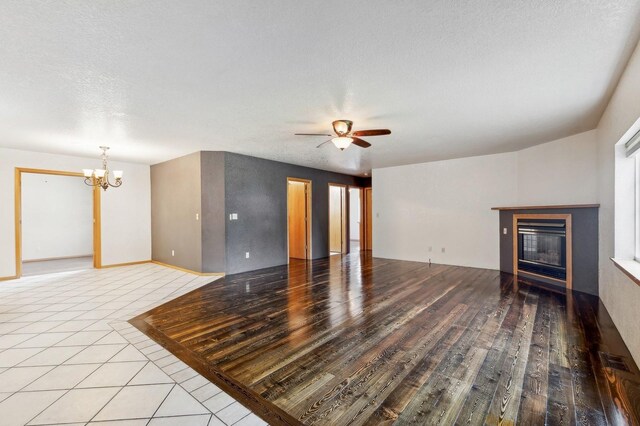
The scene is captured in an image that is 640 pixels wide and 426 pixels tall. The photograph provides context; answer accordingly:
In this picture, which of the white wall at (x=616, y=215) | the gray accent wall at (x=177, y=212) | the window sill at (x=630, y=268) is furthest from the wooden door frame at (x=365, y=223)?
the window sill at (x=630, y=268)

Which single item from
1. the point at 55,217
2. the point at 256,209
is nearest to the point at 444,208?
the point at 256,209

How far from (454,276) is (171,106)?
526 centimetres

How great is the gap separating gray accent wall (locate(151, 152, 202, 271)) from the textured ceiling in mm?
1696

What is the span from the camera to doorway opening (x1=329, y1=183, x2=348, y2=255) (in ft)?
28.4

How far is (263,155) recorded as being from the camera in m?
5.91

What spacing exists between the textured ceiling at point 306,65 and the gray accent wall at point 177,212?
66.8 inches

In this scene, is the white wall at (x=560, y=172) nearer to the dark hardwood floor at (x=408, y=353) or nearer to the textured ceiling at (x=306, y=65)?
the textured ceiling at (x=306, y=65)

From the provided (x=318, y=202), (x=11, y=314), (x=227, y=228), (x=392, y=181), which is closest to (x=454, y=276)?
(x=392, y=181)

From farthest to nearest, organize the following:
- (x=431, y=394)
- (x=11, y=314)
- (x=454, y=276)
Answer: (x=454, y=276) < (x=11, y=314) < (x=431, y=394)

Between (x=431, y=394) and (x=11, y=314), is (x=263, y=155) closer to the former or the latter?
(x=11, y=314)

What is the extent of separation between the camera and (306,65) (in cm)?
232

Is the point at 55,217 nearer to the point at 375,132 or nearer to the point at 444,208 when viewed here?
the point at 375,132

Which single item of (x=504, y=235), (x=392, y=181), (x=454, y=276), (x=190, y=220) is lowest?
(x=454, y=276)

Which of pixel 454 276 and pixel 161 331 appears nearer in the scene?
pixel 161 331
